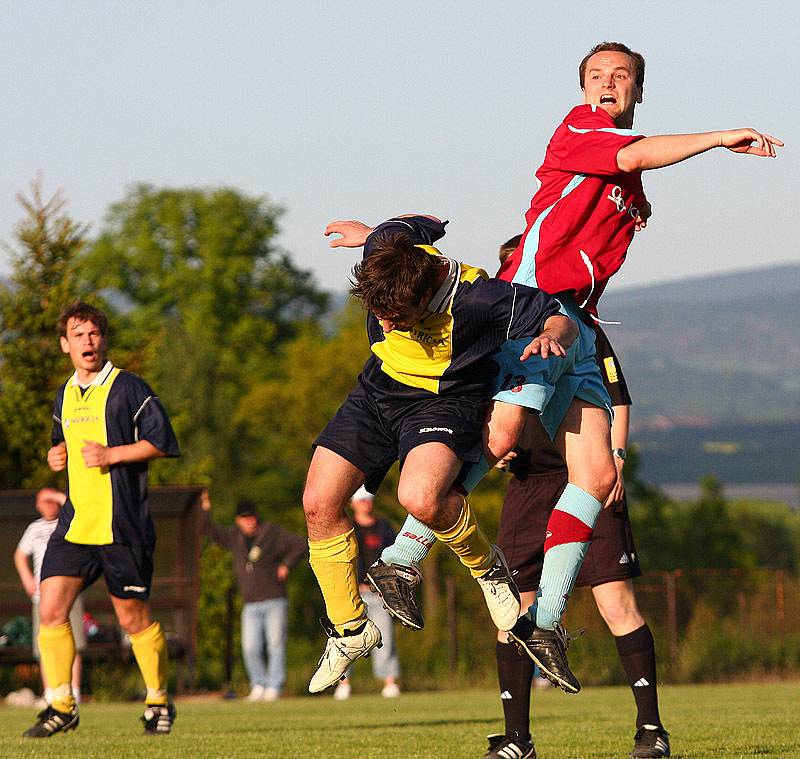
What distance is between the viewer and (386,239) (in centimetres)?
602

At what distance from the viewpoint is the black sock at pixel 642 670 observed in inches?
261

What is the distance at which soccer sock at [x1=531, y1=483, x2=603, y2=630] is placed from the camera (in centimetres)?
623

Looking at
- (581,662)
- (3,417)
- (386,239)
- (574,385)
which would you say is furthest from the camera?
(3,417)

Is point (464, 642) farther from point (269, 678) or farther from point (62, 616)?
point (62, 616)

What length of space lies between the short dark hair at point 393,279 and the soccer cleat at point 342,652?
133cm

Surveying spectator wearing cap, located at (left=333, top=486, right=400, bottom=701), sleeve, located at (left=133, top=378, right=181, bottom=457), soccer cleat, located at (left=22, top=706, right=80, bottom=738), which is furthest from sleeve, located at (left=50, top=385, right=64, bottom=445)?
spectator wearing cap, located at (left=333, top=486, right=400, bottom=701)

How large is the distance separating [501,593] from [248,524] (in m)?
11.4

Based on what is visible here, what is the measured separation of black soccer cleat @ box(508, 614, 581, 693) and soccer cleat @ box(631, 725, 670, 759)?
578mm

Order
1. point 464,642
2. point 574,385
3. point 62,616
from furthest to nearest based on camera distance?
point 464,642, point 62,616, point 574,385

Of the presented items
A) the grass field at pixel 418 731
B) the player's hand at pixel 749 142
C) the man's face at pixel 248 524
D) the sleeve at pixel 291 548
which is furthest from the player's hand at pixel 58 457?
the man's face at pixel 248 524

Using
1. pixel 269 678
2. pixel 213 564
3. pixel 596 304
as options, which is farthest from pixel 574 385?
pixel 213 564

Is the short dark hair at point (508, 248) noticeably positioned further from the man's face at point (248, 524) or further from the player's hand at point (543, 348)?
the man's face at point (248, 524)

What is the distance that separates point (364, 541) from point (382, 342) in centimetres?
1020

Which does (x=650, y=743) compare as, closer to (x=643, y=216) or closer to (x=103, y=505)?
(x=643, y=216)
